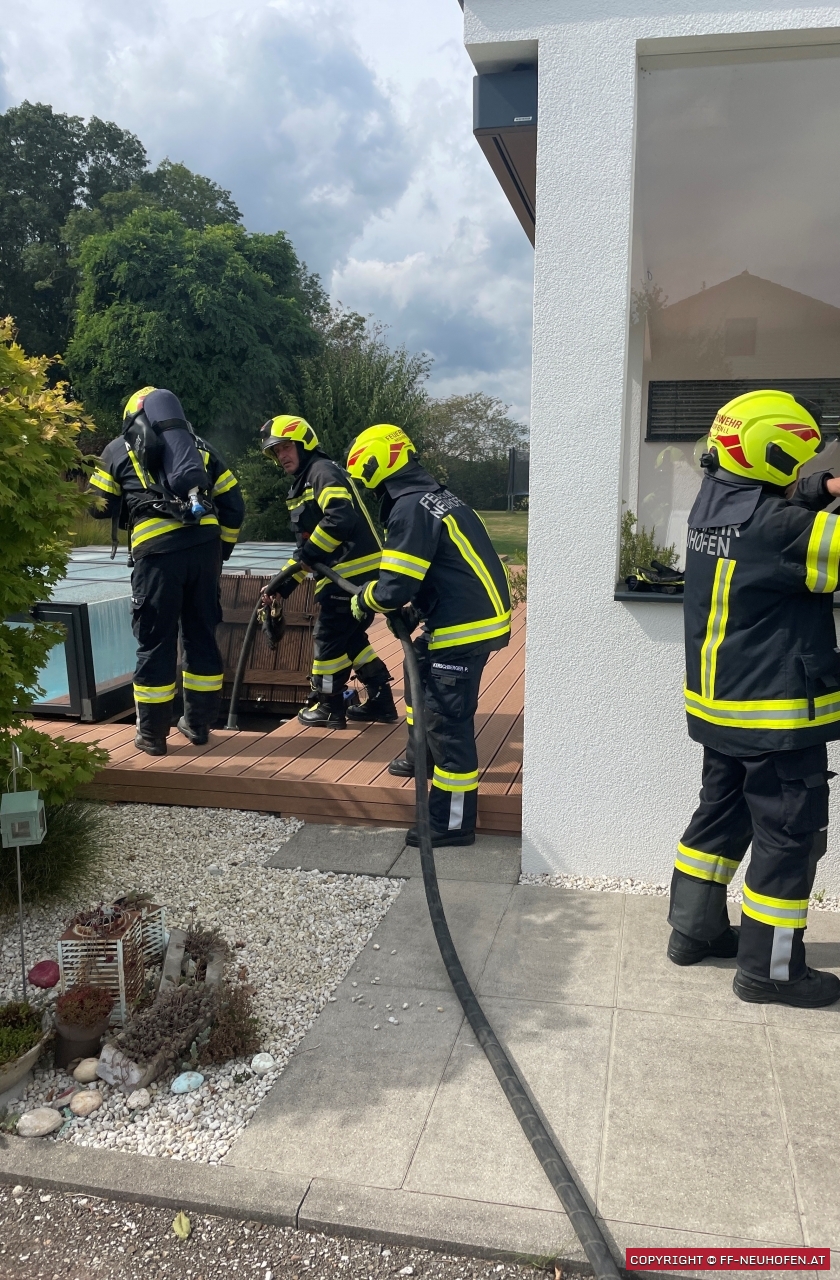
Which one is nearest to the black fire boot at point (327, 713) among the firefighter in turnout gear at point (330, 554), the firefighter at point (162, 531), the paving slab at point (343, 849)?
the firefighter in turnout gear at point (330, 554)

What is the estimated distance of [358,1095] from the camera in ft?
8.92

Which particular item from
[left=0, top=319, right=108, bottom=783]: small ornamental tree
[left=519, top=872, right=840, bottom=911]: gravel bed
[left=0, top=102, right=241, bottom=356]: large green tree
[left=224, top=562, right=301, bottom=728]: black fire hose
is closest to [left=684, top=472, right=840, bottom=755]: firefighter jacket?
[left=519, top=872, right=840, bottom=911]: gravel bed

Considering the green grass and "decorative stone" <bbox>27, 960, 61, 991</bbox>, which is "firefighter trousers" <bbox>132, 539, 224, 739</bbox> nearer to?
"decorative stone" <bbox>27, 960, 61, 991</bbox>

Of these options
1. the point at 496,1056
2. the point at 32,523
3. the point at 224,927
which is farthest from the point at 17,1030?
the point at 32,523

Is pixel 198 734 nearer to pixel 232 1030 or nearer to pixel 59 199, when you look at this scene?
pixel 232 1030

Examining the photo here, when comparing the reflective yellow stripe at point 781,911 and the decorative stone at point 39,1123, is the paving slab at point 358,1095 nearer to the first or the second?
the decorative stone at point 39,1123

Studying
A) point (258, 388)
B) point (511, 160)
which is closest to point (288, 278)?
point (258, 388)

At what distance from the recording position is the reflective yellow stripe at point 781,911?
302cm

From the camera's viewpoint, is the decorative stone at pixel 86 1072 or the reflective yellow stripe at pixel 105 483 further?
the reflective yellow stripe at pixel 105 483

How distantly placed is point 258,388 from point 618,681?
88.2 ft

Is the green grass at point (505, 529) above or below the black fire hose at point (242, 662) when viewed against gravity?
above

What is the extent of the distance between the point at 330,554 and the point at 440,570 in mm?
1215

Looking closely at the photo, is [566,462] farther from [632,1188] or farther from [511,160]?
[632,1188]

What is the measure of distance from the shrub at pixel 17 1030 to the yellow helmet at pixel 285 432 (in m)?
3.32
